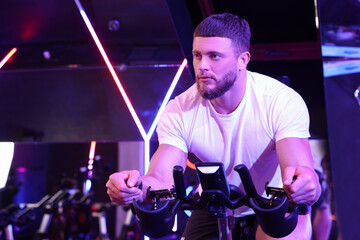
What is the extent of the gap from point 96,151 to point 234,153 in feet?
8.39

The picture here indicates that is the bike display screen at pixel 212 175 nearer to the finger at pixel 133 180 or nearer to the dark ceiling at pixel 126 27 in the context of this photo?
the finger at pixel 133 180

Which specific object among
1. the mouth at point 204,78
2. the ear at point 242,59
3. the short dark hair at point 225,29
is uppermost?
the short dark hair at point 225,29

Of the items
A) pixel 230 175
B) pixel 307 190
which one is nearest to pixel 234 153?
pixel 230 175

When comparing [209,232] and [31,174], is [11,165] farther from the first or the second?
[209,232]

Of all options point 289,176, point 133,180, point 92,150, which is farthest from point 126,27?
point 289,176

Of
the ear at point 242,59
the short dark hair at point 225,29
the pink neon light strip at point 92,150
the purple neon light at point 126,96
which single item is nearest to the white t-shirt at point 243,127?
the ear at point 242,59

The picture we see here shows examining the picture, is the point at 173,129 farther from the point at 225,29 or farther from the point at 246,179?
the point at 246,179

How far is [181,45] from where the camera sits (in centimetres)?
439

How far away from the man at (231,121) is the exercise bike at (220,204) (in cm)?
36

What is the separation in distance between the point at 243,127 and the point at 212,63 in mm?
410

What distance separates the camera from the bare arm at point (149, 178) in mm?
1800

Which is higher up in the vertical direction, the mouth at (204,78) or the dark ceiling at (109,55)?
the dark ceiling at (109,55)

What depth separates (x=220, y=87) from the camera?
2.24 meters

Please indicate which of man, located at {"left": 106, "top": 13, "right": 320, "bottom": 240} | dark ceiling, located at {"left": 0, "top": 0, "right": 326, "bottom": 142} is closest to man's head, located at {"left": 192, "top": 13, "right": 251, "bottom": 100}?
man, located at {"left": 106, "top": 13, "right": 320, "bottom": 240}
